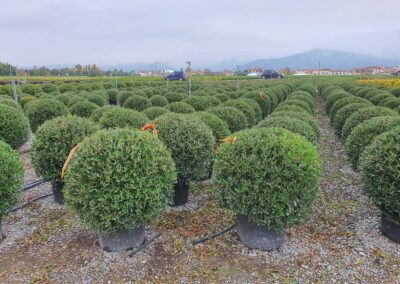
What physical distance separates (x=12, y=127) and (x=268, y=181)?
6.73 m

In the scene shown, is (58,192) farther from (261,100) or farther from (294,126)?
(261,100)

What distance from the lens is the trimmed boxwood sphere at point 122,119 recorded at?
6375 mm

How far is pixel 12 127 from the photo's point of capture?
7.87 metres

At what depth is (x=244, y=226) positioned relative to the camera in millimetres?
4152

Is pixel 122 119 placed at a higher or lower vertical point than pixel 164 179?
higher

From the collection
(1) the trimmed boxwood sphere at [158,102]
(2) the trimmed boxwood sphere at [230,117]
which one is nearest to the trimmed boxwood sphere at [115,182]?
(2) the trimmed boxwood sphere at [230,117]

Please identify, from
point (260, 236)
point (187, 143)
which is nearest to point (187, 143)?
point (187, 143)

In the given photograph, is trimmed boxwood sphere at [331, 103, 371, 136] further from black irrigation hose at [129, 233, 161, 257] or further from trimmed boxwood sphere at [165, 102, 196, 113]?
black irrigation hose at [129, 233, 161, 257]

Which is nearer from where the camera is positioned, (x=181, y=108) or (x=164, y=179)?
(x=164, y=179)

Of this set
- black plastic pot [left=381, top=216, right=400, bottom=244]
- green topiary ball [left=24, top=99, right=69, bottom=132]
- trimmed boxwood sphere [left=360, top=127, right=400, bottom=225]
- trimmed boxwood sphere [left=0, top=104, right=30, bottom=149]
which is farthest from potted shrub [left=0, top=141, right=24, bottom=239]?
green topiary ball [left=24, top=99, right=69, bottom=132]

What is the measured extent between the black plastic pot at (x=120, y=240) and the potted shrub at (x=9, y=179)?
4.08ft

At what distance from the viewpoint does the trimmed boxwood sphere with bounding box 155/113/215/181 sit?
494 cm

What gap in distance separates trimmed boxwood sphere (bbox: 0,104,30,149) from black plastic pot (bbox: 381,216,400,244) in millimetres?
7810

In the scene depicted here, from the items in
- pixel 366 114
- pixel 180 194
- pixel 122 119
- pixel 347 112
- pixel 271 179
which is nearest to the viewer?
pixel 271 179
